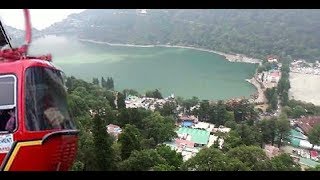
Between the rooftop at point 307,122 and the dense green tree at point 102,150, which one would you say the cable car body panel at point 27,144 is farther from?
the rooftop at point 307,122

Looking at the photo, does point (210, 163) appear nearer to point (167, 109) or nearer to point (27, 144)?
point (27, 144)

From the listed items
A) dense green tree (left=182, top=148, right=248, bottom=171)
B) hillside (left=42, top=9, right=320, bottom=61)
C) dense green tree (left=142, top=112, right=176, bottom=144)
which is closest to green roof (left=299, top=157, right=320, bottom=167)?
dense green tree (left=142, top=112, right=176, bottom=144)

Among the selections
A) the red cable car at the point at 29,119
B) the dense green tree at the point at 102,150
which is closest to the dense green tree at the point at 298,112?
the dense green tree at the point at 102,150

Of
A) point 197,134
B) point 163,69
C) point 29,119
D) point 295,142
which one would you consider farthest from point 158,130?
point 163,69

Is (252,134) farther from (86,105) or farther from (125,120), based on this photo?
(86,105)

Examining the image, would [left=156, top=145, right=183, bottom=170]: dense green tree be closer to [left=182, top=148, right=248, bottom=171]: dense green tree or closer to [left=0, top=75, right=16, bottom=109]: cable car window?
[left=182, top=148, right=248, bottom=171]: dense green tree

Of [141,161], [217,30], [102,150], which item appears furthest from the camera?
[217,30]

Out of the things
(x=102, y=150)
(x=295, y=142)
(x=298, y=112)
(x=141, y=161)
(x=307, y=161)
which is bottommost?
(x=298, y=112)

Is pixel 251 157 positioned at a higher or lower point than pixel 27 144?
lower

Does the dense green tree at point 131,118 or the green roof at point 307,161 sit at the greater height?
the dense green tree at point 131,118
